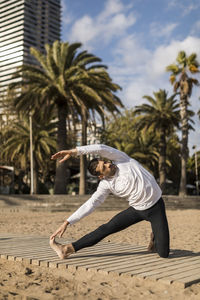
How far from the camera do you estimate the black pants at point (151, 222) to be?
4086 millimetres

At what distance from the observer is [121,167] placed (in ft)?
12.9

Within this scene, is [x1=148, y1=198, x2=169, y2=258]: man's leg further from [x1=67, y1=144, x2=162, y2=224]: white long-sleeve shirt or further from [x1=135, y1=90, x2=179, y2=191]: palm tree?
[x1=135, y1=90, x2=179, y2=191]: palm tree

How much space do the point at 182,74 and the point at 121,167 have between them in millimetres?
28064

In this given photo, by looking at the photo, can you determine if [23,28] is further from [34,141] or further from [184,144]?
[184,144]

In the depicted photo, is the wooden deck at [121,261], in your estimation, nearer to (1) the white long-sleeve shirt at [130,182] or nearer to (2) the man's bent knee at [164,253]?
(2) the man's bent knee at [164,253]

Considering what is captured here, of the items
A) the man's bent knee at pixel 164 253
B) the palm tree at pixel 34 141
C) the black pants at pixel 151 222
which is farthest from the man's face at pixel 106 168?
the palm tree at pixel 34 141

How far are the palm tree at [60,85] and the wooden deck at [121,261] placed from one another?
16.0 metres

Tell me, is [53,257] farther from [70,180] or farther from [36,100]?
[70,180]

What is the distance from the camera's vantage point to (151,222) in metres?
4.14

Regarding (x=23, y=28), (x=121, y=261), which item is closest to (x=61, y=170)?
(x=121, y=261)

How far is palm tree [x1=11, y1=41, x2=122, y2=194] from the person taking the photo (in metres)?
21.2

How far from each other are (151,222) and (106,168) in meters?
0.89

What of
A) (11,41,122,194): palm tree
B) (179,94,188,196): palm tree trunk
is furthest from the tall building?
(11,41,122,194): palm tree

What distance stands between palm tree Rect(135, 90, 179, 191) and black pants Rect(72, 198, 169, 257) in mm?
27035
